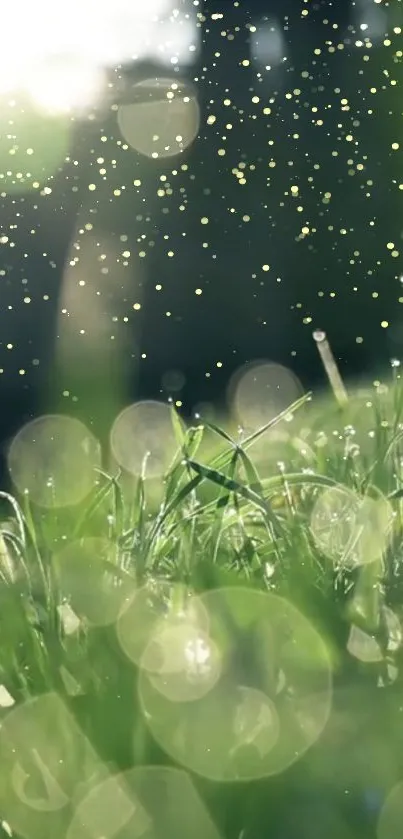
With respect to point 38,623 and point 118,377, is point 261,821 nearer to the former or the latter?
point 38,623

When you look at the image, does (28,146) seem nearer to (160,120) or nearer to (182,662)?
(160,120)

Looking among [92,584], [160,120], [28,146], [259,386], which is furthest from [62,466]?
[160,120]

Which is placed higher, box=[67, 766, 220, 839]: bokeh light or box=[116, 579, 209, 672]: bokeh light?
box=[116, 579, 209, 672]: bokeh light

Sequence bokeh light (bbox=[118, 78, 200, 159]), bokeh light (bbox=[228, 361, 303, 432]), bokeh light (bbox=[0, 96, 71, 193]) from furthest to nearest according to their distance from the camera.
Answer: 1. bokeh light (bbox=[118, 78, 200, 159])
2. bokeh light (bbox=[0, 96, 71, 193])
3. bokeh light (bbox=[228, 361, 303, 432])

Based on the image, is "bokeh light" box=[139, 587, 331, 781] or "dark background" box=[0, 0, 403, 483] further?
"dark background" box=[0, 0, 403, 483]

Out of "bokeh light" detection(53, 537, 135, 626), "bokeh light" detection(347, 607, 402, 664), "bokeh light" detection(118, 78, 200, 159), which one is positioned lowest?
"bokeh light" detection(118, 78, 200, 159)

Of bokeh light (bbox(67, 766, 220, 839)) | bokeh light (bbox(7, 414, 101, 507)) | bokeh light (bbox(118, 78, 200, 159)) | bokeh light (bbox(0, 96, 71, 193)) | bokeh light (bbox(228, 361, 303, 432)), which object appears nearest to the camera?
bokeh light (bbox(67, 766, 220, 839))

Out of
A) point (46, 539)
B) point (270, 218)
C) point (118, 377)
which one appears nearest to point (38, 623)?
point (46, 539)

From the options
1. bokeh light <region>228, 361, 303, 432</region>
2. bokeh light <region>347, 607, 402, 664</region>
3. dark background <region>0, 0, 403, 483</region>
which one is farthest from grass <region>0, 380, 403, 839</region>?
dark background <region>0, 0, 403, 483</region>

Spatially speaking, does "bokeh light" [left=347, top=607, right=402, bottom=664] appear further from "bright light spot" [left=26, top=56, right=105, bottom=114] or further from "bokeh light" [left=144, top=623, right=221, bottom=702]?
"bright light spot" [left=26, top=56, right=105, bottom=114]
